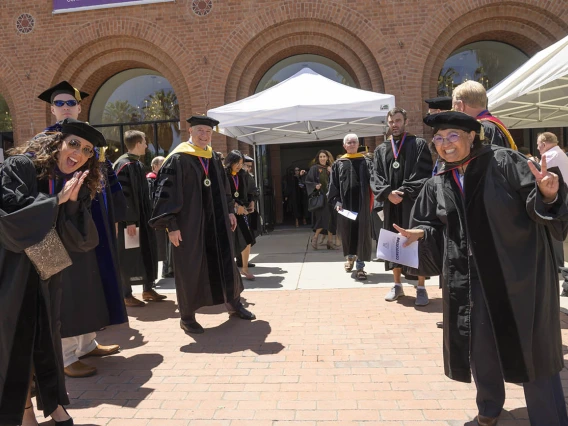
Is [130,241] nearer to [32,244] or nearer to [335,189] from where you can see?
[32,244]

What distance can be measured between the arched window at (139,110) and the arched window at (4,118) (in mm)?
2227

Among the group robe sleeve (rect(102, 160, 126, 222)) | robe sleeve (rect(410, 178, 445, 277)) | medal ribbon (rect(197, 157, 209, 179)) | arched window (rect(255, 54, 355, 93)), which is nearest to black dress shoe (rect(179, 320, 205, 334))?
robe sleeve (rect(102, 160, 126, 222))

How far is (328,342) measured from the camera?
407cm

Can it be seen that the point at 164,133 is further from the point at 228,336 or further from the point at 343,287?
the point at 228,336

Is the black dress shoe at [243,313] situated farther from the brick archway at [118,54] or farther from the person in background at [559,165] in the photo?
the brick archway at [118,54]

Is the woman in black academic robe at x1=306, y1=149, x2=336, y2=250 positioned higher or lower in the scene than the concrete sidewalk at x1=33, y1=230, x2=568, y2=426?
higher

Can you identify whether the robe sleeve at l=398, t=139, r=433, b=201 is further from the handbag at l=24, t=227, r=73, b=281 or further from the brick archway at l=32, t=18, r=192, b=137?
the brick archway at l=32, t=18, r=192, b=137

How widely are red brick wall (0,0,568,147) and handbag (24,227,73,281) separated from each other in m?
8.28

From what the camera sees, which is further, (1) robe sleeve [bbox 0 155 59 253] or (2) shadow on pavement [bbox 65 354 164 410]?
(2) shadow on pavement [bbox 65 354 164 410]

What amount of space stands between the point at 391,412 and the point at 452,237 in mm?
1188

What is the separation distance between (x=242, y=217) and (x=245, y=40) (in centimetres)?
559

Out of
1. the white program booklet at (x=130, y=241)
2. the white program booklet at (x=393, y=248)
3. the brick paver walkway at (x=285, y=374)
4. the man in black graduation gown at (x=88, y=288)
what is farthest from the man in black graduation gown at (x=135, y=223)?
the white program booklet at (x=393, y=248)

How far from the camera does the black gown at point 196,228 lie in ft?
14.4

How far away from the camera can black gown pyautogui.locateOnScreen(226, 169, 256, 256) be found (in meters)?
6.67
